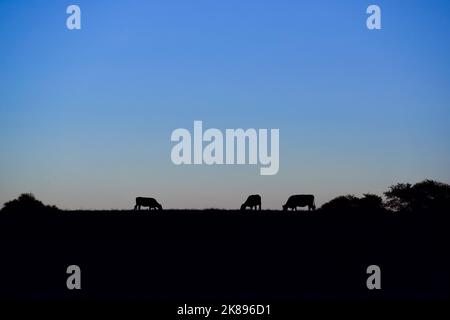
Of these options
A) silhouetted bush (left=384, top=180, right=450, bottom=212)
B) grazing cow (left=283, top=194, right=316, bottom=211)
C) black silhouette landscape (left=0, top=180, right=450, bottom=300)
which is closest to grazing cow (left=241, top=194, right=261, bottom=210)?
grazing cow (left=283, top=194, right=316, bottom=211)

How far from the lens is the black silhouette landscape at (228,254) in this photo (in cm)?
1694

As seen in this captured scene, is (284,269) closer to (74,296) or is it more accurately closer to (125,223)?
(74,296)

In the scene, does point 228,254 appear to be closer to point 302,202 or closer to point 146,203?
point 302,202

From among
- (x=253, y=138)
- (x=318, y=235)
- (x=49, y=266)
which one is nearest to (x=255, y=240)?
(x=318, y=235)

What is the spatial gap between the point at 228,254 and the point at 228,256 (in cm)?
24

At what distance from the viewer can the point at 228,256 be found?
20.2m

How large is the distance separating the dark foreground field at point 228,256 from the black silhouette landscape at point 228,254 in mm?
38

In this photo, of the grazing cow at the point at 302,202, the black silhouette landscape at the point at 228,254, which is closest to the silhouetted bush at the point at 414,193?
the grazing cow at the point at 302,202

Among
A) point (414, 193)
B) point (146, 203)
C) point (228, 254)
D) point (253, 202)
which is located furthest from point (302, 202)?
point (414, 193)

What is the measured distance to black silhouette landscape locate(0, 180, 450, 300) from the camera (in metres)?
16.9

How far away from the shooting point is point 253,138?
66.4 feet

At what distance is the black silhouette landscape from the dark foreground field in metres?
0.04

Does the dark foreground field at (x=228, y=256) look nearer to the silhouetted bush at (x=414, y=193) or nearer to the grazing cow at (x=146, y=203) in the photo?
the grazing cow at (x=146, y=203)

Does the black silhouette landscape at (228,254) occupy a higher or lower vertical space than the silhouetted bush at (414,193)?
lower
